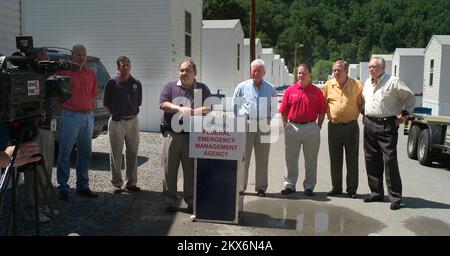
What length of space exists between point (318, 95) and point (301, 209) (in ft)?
5.85

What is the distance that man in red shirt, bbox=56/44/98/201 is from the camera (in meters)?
6.48

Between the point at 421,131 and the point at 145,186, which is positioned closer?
the point at 145,186

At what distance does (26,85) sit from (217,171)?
299cm

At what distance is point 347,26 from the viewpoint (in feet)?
434

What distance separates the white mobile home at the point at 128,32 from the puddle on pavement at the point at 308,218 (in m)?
8.26

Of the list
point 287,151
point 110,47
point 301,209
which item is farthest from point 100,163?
point 110,47

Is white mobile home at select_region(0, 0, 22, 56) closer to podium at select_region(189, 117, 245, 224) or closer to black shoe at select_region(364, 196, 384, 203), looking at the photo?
podium at select_region(189, 117, 245, 224)

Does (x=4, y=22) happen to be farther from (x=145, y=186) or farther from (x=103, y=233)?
(x=103, y=233)

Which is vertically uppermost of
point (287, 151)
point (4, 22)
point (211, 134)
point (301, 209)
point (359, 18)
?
point (359, 18)

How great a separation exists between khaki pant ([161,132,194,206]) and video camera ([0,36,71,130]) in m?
2.42

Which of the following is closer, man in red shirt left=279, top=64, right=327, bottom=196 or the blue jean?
the blue jean

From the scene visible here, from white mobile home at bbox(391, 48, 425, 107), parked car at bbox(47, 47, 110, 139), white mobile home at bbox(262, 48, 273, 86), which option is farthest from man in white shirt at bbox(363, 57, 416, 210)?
white mobile home at bbox(262, 48, 273, 86)

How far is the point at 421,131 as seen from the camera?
10781 millimetres

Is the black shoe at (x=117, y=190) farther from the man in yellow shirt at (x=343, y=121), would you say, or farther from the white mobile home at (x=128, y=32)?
the white mobile home at (x=128, y=32)
